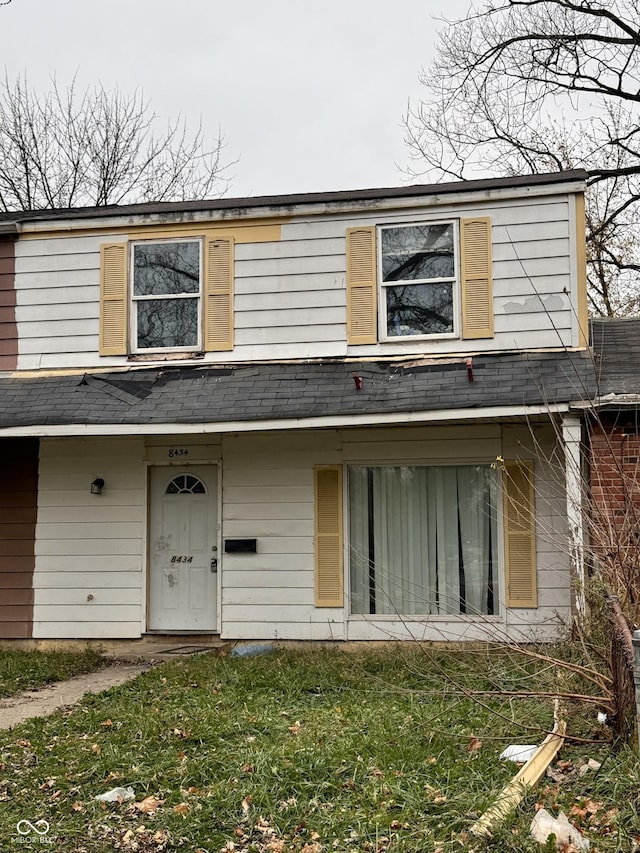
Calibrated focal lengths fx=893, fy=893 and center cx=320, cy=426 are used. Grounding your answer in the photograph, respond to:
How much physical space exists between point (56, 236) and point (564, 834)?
29.7ft

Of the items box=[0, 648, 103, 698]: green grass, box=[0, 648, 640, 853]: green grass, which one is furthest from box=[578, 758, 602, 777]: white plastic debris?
box=[0, 648, 103, 698]: green grass

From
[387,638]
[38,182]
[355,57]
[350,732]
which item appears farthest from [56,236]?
[38,182]

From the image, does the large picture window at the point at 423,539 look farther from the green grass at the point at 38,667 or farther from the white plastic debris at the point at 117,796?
the white plastic debris at the point at 117,796

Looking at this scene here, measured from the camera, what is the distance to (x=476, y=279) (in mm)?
9891

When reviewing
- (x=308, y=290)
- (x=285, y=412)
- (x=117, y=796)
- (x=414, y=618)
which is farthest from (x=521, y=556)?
(x=117, y=796)

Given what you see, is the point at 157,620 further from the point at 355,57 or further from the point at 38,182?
the point at 38,182

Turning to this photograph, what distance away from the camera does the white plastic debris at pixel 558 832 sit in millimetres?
4064

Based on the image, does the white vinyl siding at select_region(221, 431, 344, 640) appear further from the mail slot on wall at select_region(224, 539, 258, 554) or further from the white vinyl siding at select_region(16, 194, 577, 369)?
the white vinyl siding at select_region(16, 194, 577, 369)


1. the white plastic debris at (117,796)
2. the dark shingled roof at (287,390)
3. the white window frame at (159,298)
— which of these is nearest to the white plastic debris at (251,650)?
the dark shingled roof at (287,390)

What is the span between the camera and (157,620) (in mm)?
10367

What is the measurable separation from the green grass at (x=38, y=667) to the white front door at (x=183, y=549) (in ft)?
3.25

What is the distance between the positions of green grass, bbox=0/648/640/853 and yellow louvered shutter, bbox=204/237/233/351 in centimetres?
435

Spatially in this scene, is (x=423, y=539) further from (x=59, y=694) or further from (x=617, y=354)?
(x=59, y=694)

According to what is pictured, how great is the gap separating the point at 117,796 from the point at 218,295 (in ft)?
21.5
